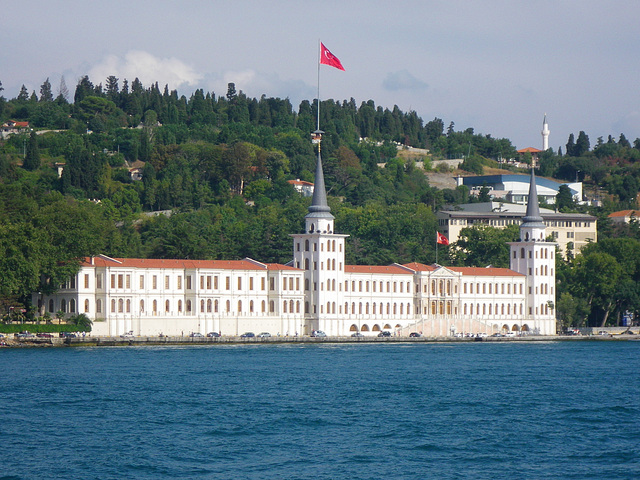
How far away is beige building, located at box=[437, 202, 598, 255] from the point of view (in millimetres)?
127425

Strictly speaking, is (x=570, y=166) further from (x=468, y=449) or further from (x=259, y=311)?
(x=468, y=449)

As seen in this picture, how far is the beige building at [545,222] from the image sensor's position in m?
127

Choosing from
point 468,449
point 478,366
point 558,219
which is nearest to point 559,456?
point 468,449

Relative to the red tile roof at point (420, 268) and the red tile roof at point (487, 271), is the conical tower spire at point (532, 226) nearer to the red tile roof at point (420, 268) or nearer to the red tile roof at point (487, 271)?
the red tile roof at point (487, 271)

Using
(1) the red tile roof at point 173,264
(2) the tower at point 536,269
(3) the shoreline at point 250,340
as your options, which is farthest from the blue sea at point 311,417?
(2) the tower at point 536,269

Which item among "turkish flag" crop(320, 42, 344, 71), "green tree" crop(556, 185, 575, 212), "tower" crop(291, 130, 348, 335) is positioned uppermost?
"turkish flag" crop(320, 42, 344, 71)

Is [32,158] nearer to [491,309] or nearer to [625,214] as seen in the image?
[491,309]

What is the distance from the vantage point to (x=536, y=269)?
98.7 m

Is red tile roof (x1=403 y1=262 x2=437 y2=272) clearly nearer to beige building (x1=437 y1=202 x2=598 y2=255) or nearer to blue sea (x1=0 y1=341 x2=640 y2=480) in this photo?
blue sea (x1=0 y1=341 x2=640 y2=480)

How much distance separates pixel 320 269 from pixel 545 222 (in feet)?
151

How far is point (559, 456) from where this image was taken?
3597cm

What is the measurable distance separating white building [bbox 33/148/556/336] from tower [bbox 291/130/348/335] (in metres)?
0.07

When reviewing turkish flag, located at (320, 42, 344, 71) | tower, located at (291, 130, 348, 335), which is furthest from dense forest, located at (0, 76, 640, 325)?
turkish flag, located at (320, 42, 344, 71)

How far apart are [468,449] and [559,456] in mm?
2801
